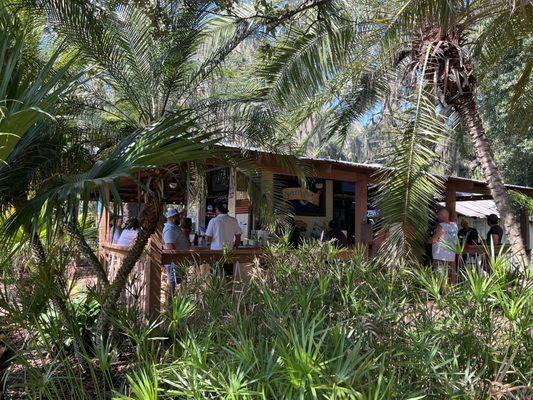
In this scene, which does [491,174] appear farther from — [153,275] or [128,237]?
[128,237]

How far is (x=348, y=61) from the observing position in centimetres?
860

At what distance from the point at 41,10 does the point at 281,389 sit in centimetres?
516

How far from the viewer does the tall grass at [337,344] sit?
2488 millimetres

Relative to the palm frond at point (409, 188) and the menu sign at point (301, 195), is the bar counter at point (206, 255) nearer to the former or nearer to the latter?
the palm frond at point (409, 188)

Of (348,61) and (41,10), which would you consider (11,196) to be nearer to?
(41,10)

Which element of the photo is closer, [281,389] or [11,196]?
[281,389]

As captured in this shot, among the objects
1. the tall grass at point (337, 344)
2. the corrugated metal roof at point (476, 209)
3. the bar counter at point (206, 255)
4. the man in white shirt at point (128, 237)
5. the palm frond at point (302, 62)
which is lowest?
the tall grass at point (337, 344)

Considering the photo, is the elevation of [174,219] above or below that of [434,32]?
below

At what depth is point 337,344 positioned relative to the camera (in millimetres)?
2750

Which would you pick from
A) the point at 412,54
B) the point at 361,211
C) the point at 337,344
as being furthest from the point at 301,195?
the point at 337,344

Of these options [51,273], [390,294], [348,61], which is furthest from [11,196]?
[348,61]

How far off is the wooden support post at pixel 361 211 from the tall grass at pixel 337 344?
5052 mm

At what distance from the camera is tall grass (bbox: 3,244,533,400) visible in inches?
98.0

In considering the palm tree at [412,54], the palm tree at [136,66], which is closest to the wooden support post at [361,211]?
the palm tree at [412,54]
